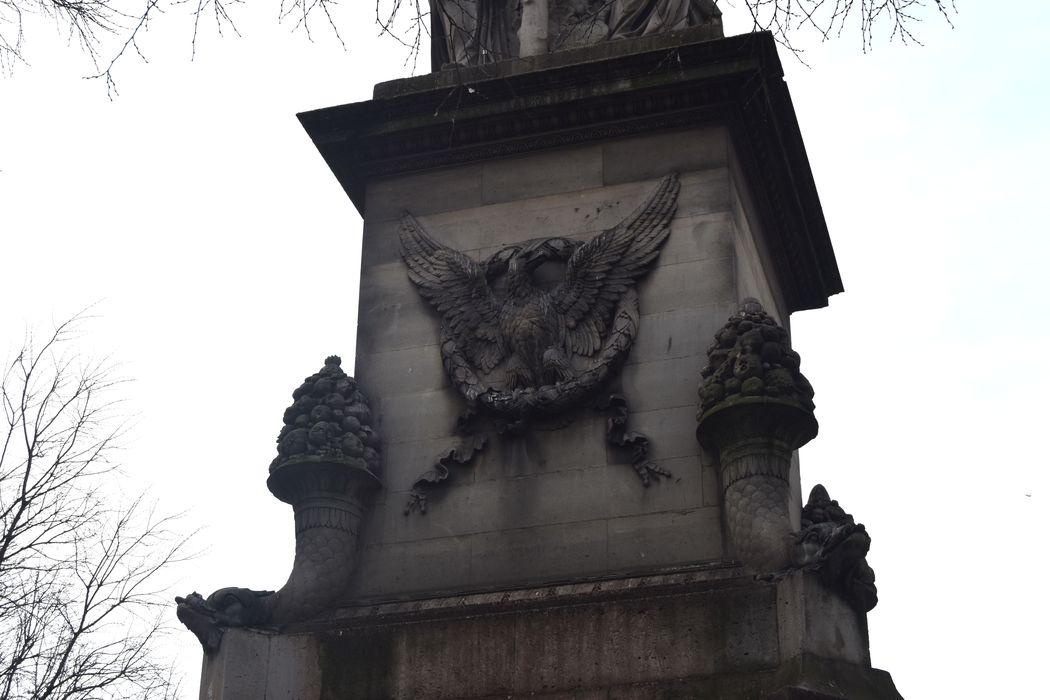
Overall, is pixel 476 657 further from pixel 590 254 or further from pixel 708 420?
pixel 590 254

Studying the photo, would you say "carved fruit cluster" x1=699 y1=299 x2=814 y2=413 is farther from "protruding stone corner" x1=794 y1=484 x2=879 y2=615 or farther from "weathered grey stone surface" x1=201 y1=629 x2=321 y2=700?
"weathered grey stone surface" x1=201 y1=629 x2=321 y2=700

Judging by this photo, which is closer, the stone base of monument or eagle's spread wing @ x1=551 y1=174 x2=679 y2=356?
the stone base of monument

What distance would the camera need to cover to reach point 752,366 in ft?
49.4

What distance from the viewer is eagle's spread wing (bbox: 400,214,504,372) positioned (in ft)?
54.1

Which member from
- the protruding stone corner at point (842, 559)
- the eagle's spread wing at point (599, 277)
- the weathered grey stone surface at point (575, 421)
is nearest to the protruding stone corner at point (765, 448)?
the protruding stone corner at point (842, 559)

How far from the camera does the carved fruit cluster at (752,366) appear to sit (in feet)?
49.3

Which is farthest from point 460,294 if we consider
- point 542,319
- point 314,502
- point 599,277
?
point 314,502

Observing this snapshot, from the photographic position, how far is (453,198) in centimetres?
1759

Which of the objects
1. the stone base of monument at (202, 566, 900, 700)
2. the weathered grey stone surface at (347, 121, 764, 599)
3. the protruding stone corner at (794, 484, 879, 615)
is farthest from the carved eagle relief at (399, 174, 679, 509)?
the protruding stone corner at (794, 484, 879, 615)

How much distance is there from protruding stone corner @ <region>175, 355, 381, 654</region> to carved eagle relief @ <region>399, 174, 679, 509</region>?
0.65 m

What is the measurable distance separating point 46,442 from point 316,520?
6988 mm

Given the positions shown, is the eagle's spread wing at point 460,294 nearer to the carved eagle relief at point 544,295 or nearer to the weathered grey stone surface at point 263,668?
the carved eagle relief at point 544,295

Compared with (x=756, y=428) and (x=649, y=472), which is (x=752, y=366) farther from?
(x=649, y=472)

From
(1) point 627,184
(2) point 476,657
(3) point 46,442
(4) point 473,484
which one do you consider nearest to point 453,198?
(1) point 627,184
